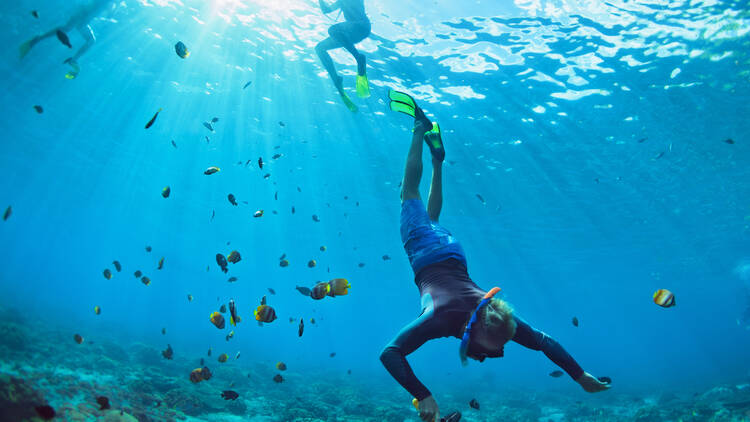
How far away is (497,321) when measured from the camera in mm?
3242

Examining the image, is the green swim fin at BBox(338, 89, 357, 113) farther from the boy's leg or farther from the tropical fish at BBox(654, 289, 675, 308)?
the tropical fish at BBox(654, 289, 675, 308)

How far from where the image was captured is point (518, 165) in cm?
2178

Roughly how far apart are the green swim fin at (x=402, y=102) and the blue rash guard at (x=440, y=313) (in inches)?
101

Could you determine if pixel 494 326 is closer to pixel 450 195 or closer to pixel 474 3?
pixel 474 3

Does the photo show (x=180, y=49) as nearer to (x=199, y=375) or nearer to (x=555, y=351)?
(x=199, y=375)

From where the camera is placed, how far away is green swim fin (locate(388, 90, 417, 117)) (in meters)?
6.25

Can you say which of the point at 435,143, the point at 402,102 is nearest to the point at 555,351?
the point at 435,143

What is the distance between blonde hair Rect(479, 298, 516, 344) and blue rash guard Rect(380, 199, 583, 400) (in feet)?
0.78

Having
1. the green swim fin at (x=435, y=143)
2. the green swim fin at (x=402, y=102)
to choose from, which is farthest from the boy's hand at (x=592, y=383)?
the green swim fin at (x=402, y=102)

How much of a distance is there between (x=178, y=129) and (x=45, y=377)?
1816 cm

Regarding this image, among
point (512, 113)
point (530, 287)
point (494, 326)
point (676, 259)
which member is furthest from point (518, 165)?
point (530, 287)

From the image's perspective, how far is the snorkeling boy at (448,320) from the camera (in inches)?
130

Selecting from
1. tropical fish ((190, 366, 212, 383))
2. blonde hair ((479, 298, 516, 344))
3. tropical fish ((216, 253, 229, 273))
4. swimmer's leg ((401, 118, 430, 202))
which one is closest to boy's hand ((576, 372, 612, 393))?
blonde hair ((479, 298, 516, 344))

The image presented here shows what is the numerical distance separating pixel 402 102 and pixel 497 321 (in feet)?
14.3
